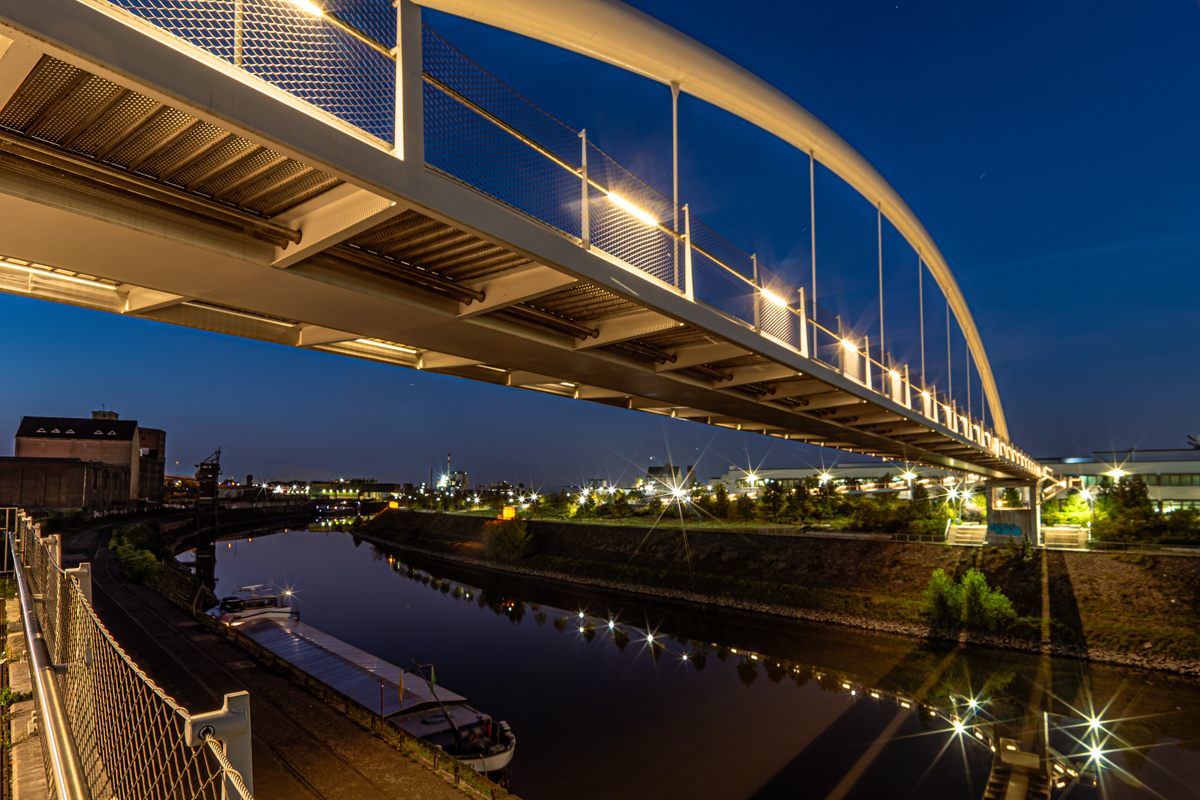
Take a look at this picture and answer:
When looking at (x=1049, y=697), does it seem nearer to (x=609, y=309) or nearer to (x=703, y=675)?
(x=703, y=675)

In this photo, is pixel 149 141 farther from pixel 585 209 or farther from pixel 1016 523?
pixel 1016 523

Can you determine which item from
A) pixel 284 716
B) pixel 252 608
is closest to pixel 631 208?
pixel 284 716

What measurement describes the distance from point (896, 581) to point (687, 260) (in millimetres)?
24852

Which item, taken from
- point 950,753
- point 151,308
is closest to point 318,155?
point 151,308

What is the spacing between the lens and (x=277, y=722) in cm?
1105

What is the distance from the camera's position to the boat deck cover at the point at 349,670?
1430 cm

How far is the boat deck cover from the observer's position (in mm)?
14305

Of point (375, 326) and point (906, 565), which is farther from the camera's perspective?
point (906, 565)

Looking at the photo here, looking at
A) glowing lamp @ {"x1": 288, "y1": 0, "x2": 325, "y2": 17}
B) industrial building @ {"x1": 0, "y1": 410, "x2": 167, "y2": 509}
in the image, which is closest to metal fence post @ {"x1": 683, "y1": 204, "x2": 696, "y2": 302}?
glowing lamp @ {"x1": 288, "y1": 0, "x2": 325, "y2": 17}

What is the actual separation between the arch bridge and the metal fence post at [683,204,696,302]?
0.15 feet

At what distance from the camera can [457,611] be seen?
1264 inches

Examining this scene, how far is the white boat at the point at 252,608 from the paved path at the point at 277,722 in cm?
515

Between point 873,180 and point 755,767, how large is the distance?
15278 millimetres

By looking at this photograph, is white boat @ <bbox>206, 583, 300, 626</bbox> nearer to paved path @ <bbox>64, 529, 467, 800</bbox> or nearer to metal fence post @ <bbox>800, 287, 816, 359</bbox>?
paved path @ <bbox>64, 529, 467, 800</bbox>
